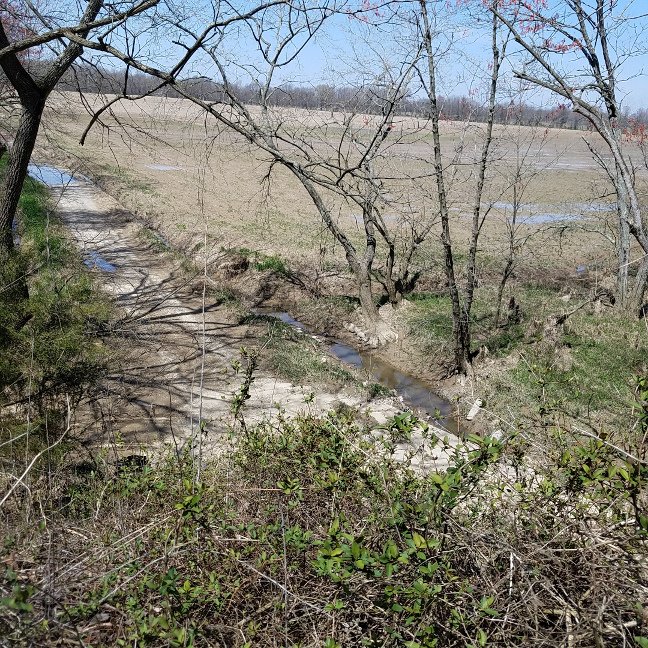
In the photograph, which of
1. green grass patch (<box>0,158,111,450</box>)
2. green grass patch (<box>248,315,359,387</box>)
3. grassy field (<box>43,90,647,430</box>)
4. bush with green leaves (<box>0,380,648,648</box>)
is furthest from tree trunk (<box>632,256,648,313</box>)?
bush with green leaves (<box>0,380,648,648</box>)

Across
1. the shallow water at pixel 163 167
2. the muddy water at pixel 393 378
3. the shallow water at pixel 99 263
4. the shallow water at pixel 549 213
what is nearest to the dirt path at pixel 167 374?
the shallow water at pixel 99 263

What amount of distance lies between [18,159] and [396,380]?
6.80m

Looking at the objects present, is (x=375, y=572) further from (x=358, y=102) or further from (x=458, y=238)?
(x=458, y=238)

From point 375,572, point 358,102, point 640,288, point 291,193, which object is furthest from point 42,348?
point 291,193

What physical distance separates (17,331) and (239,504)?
10.1 feet

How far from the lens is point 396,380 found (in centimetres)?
1156

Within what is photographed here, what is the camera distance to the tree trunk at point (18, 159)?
26.7 feet

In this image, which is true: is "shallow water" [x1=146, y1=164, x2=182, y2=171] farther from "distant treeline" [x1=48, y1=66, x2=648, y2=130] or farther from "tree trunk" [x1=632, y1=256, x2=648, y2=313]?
"tree trunk" [x1=632, y1=256, x2=648, y2=313]

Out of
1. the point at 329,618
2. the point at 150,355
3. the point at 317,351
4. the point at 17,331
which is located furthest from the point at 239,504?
the point at 317,351

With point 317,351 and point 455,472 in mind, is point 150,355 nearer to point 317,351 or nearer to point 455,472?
point 317,351

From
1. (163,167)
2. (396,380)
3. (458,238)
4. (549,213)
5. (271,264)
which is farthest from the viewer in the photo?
(163,167)

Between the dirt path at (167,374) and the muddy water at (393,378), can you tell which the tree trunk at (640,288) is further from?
the dirt path at (167,374)

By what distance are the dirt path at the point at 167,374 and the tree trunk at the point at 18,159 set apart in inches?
23.3

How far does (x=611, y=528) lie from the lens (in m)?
3.04
